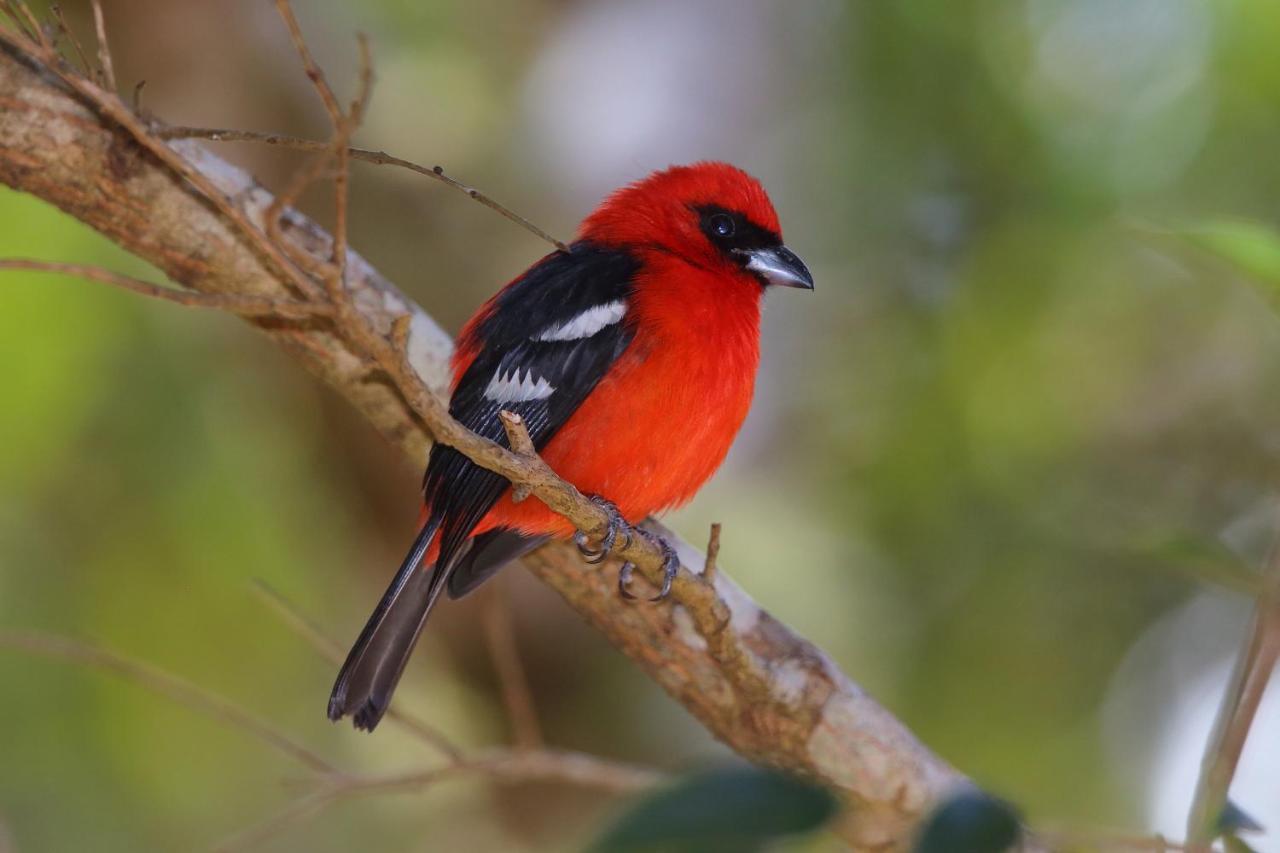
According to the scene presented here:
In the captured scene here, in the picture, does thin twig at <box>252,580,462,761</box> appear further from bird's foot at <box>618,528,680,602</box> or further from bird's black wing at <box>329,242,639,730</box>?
bird's foot at <box>618,528,680,602</box>

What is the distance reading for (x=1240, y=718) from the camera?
1727 millimetres

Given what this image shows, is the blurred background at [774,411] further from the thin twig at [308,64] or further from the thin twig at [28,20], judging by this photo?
the thin twig at [308,64]

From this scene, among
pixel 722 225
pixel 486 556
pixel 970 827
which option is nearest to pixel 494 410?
pixel 486 556

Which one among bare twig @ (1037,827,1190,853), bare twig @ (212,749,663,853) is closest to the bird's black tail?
bare twig @ (212,749,663,853)

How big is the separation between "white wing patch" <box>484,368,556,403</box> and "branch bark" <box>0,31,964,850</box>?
0.23m

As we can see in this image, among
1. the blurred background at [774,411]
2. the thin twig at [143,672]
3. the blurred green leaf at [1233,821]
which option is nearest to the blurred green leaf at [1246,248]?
the blurred green leaf at [1233,821]

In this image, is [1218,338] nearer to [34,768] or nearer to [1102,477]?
[1102,477]

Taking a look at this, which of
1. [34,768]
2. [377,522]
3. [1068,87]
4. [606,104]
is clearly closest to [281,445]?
[377,522]

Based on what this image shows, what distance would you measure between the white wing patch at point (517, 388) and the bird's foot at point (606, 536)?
1.00 ft

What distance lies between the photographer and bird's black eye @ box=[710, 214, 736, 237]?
13.8 ft

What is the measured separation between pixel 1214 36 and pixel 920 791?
162 inches

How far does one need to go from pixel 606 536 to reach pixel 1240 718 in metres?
1.72

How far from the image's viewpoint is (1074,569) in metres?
6.28

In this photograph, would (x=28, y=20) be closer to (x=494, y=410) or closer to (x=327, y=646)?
(x=494, y=410)
